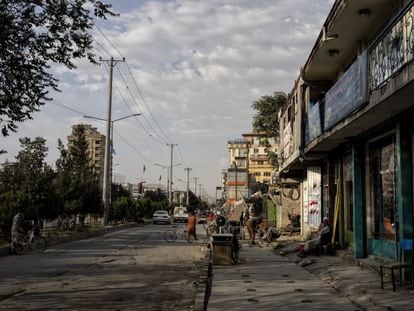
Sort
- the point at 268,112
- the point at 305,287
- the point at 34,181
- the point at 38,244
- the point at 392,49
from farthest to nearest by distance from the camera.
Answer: the point at 268,112, the point at 34,181, the point at 38,244, the point at 305,287, the point at 392,49

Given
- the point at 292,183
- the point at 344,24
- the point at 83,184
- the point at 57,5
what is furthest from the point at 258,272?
the point at 83,184

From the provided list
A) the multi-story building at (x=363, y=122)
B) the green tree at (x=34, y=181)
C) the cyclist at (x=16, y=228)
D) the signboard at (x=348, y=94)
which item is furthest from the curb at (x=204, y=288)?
the green tree at (x=34, y=181)

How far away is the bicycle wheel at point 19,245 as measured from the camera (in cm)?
2081

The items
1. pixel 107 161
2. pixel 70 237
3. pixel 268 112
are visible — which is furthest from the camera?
pixel 268 112

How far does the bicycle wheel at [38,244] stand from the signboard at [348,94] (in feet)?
42.7

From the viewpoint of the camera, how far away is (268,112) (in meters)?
52.5

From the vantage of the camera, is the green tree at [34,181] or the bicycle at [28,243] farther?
the green tree at [34,181]

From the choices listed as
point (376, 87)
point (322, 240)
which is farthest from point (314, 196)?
point (376, 87)

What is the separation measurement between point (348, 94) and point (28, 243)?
564 inches

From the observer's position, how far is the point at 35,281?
43.8ft

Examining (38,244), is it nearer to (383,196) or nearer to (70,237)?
(70,237)

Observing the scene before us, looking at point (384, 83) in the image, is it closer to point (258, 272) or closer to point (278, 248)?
point (258, 272)

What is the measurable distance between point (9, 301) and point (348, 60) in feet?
42.5

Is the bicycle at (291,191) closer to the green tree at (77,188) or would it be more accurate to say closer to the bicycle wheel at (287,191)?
the bicycle wheel at (287,191)
